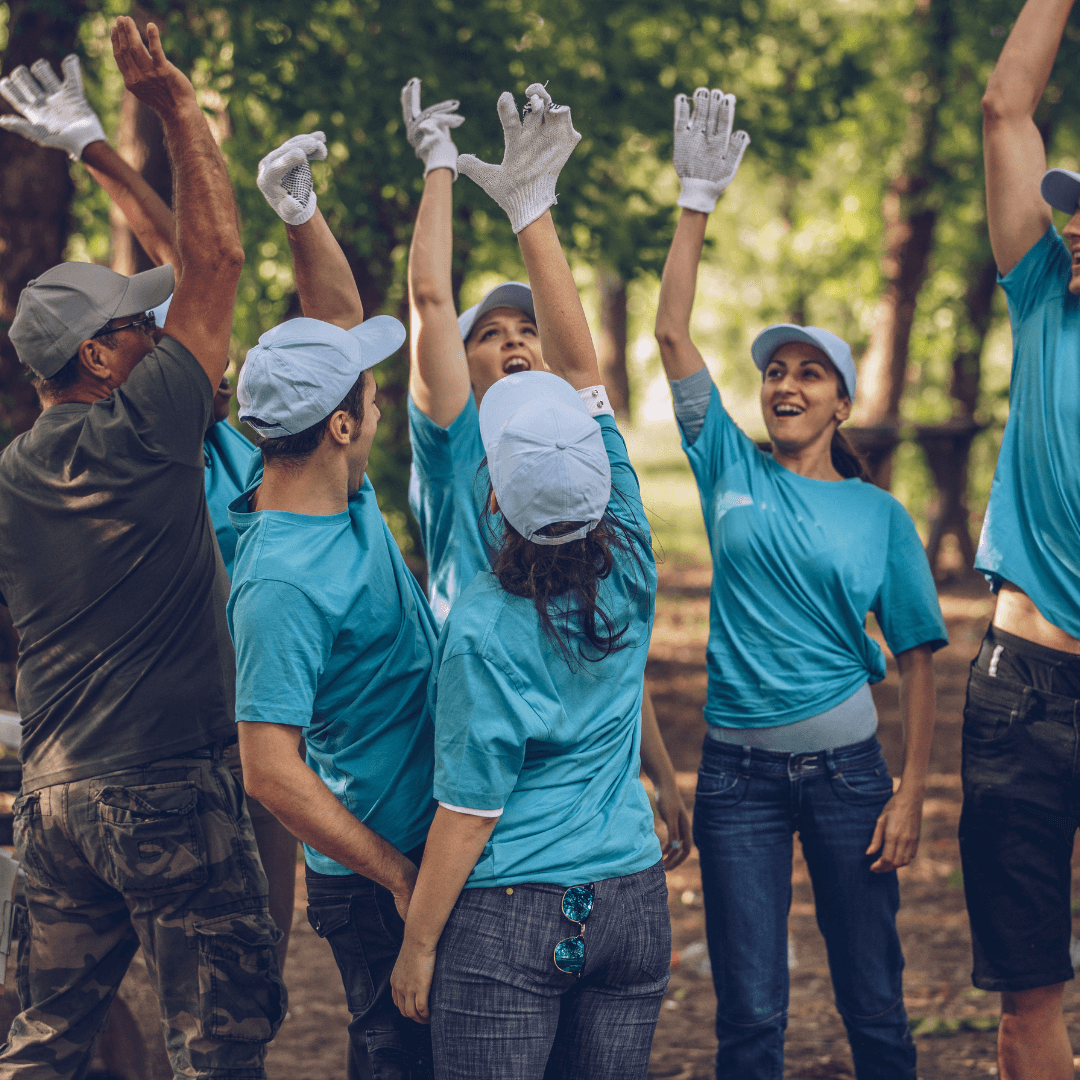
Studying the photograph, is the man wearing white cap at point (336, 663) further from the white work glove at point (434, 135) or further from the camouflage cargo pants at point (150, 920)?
the white work glove at point (434, 135)

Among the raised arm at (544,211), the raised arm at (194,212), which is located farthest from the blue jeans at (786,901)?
the raised arm at (194,212)

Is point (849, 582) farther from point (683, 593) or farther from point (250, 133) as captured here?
point (683, 593)

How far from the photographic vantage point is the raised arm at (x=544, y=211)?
7.52ft

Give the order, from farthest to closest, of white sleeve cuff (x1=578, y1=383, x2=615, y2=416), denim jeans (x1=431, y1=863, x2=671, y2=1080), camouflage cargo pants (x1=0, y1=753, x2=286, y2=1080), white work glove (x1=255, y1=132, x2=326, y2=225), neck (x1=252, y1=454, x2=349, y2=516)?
white work glove (x1=255, y1=132, x2=326, y2=225)
camouflage cargo pants (x1=0, y1=753, x2=286, y2=1080)
white sleeve cuff (x1=578, y1=383, x2=615, y2=416)
neck (x1=252, y1=454, x2=349, y2=516)
denim jeans (x1=431, y1=863, x2=671, y2=1080)

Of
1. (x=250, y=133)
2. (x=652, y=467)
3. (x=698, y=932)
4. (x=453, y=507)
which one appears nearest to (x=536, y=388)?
(x=453, y=507)

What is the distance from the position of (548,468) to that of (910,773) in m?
1.48

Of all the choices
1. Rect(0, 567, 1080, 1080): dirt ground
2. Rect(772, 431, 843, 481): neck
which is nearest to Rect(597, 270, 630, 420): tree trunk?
Rect(0, 567, 1080, 1080): dirt ground

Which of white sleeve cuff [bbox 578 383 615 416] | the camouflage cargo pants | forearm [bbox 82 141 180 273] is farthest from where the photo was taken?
forearm [bbox 82 141 180 273]

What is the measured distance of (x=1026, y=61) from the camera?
273 centimetres

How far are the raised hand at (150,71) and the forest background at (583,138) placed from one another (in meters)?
2.66

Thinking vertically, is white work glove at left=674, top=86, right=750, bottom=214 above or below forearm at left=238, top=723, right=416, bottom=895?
above

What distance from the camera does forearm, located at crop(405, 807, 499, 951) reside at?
1896mm

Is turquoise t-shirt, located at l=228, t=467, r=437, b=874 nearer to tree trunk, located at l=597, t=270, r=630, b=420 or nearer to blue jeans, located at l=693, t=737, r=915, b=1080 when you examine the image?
blue jeans, located at l=693, t=737, r=915, b=1080

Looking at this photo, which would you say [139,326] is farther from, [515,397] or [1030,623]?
[1030,623]
